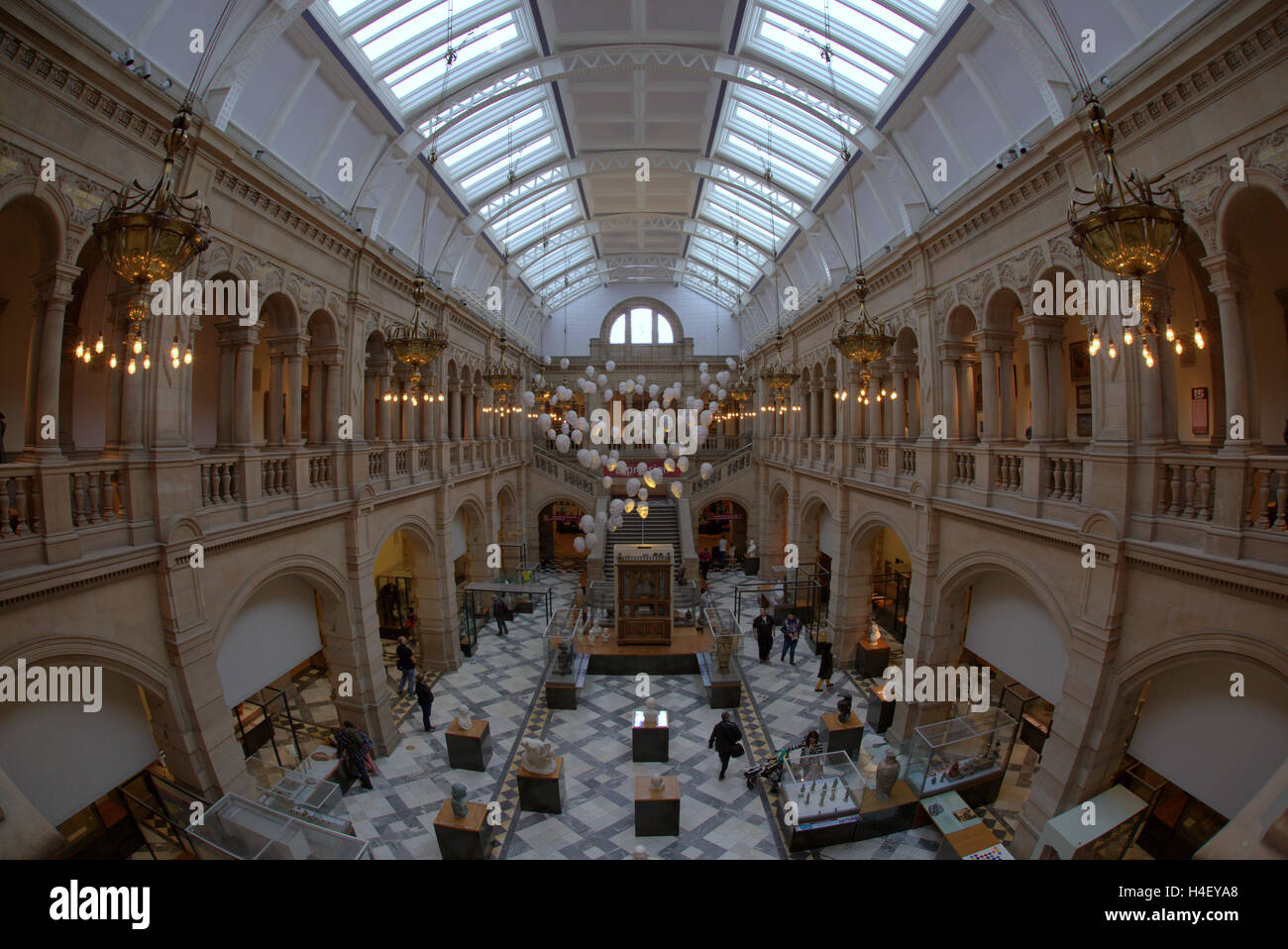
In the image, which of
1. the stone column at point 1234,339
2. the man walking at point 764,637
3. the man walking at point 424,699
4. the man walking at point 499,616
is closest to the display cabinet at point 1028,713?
the man walking at point 764,637

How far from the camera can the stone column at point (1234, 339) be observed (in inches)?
253

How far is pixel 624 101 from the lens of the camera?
15.5 meters

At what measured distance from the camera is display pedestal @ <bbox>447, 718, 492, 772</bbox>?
433 inches

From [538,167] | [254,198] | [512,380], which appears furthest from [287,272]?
[538,167]

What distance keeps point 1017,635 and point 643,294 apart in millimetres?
26278

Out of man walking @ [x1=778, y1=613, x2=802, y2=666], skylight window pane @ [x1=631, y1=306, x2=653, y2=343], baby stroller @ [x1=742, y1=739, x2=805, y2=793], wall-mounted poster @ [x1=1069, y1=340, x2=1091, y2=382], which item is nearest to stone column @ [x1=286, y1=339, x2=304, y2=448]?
baby stroller @ [x1=742, y1=739, x2=805, y2=793]

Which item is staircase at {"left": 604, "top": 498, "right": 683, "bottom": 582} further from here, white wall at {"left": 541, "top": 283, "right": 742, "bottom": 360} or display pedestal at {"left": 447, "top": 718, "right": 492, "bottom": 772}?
display pedestal at {"left": 447, "top": 718, "right": 492, "bottom": 772}

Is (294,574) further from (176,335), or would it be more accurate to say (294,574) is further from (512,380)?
(512,380)

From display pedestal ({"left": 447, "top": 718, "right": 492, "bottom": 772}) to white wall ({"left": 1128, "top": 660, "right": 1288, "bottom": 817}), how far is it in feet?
32.4

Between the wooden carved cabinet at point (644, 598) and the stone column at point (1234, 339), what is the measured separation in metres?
11.7

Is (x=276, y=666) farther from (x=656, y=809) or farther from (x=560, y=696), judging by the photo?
(x=656, y=809)

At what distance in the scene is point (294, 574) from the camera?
10883 millimetres

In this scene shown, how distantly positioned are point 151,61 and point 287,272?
3.20 meters

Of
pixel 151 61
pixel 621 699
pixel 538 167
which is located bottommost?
pixel 621 699
